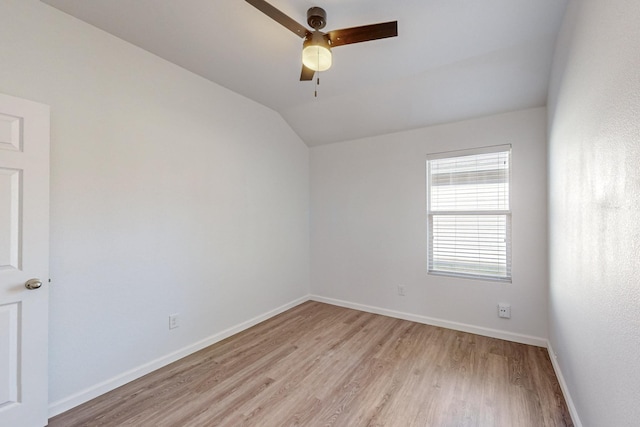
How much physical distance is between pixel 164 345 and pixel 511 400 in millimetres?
2885

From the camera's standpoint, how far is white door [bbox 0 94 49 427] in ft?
5.35

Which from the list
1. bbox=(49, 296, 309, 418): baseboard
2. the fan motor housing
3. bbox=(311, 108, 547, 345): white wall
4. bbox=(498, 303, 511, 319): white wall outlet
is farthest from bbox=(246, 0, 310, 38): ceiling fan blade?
bbox=(498, 303, 511, 319): white wall outlet

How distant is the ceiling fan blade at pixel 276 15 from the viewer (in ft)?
5.07

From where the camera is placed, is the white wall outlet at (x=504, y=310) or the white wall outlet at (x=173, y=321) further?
the white wall outlet at (x=504, y=310)

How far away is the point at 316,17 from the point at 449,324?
340cm

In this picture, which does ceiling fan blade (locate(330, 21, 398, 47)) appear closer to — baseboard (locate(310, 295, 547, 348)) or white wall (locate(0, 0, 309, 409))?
white wall (locate(0, 0, 309, 409))

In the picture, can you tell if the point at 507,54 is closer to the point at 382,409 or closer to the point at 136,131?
the point at 382,409

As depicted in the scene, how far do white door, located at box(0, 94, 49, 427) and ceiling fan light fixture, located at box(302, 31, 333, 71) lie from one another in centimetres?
175

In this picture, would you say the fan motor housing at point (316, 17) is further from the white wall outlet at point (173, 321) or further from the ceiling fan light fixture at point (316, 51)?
the white wall outlet at point (173, 321)

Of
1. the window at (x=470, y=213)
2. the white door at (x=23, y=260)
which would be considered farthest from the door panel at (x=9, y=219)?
the window at (x=470, y=213)

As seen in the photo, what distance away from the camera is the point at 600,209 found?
127cm

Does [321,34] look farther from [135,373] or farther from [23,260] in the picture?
[135,373]

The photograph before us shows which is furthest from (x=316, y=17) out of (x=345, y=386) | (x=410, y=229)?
(x=345, y=386)

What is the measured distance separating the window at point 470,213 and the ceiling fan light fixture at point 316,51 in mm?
2067
